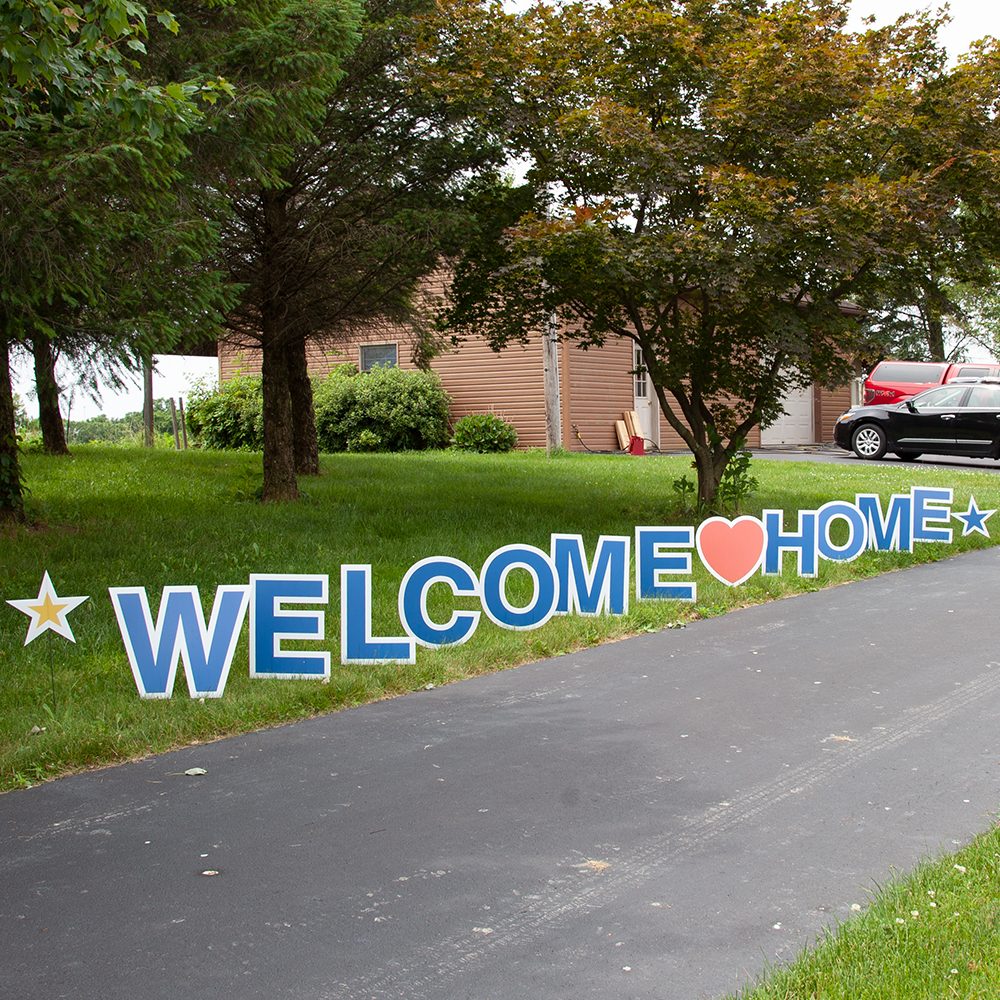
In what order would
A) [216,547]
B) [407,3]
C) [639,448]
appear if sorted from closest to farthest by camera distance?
1. [216,547]
2. [407,3]
3. [639,448]

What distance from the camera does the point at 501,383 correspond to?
27031mm

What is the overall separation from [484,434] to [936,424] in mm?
9295

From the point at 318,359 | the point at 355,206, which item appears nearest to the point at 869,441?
the point at 318,359

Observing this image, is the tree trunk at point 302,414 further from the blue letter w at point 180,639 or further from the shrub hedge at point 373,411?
the blue letter w at point 180,639

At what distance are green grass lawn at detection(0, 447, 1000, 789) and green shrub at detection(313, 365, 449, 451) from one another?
434cm

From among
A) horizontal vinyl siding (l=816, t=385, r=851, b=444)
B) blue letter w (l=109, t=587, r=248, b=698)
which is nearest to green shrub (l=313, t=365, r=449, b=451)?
horizontal vinyl siding (l=816, t=385, r=851, b=444)

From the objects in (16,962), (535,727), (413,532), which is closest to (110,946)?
(16,962)

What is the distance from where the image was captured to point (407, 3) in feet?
43.3

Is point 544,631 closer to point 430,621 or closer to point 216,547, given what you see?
point 430,621

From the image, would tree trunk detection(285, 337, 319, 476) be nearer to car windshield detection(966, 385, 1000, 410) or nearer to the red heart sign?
the red heart sign

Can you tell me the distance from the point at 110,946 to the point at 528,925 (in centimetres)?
132

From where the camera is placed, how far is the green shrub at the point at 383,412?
2628 centimetres

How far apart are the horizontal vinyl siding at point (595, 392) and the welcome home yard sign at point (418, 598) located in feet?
46.3

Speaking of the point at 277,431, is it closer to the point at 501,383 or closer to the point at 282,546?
the point at 282,546
